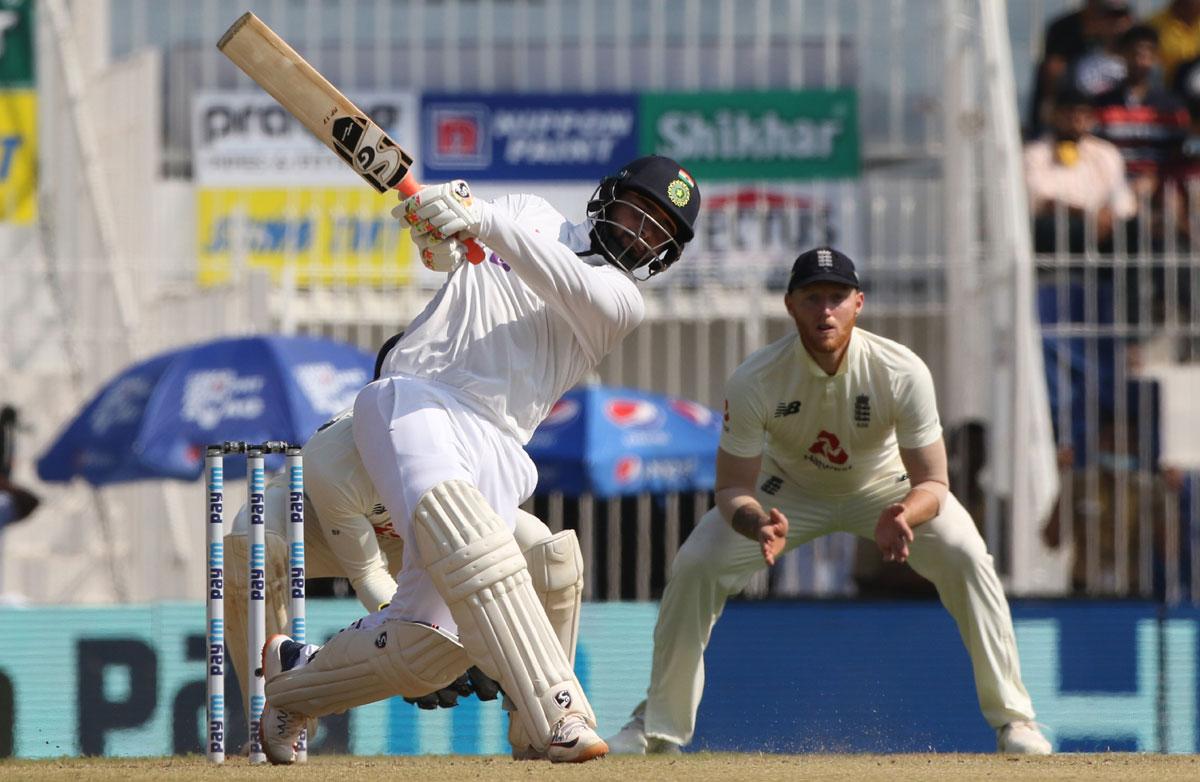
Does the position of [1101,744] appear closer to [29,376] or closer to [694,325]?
[694,325]

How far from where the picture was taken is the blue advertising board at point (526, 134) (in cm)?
1275

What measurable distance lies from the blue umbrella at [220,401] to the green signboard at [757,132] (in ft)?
11.5

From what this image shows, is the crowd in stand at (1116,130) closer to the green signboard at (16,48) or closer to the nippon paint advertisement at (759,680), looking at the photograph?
the nippon paint advertisement at (759,680)

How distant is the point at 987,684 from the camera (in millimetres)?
6754

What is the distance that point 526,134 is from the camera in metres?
12.8

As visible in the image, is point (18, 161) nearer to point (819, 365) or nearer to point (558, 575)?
point (819, 365)

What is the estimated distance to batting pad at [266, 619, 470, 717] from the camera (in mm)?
5199

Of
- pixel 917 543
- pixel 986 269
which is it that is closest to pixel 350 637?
pixel 917 543

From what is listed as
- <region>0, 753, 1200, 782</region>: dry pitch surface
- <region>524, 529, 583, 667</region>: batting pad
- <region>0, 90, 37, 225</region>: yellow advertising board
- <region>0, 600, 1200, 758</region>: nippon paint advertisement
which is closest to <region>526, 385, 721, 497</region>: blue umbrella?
<region>0, 600, 1200, 758</region>: nippon paint advertisement

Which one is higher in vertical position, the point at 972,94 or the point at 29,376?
the point at 972,94

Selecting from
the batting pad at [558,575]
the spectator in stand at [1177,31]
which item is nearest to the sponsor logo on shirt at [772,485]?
the batting pad at [558,575]

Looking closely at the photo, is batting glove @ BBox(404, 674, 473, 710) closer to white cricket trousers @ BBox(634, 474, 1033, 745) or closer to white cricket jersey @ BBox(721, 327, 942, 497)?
white cricket trousers @ BBox(634, 474, 1033, 745)

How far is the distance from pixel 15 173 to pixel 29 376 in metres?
1.40

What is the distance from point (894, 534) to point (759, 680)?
154 cm
